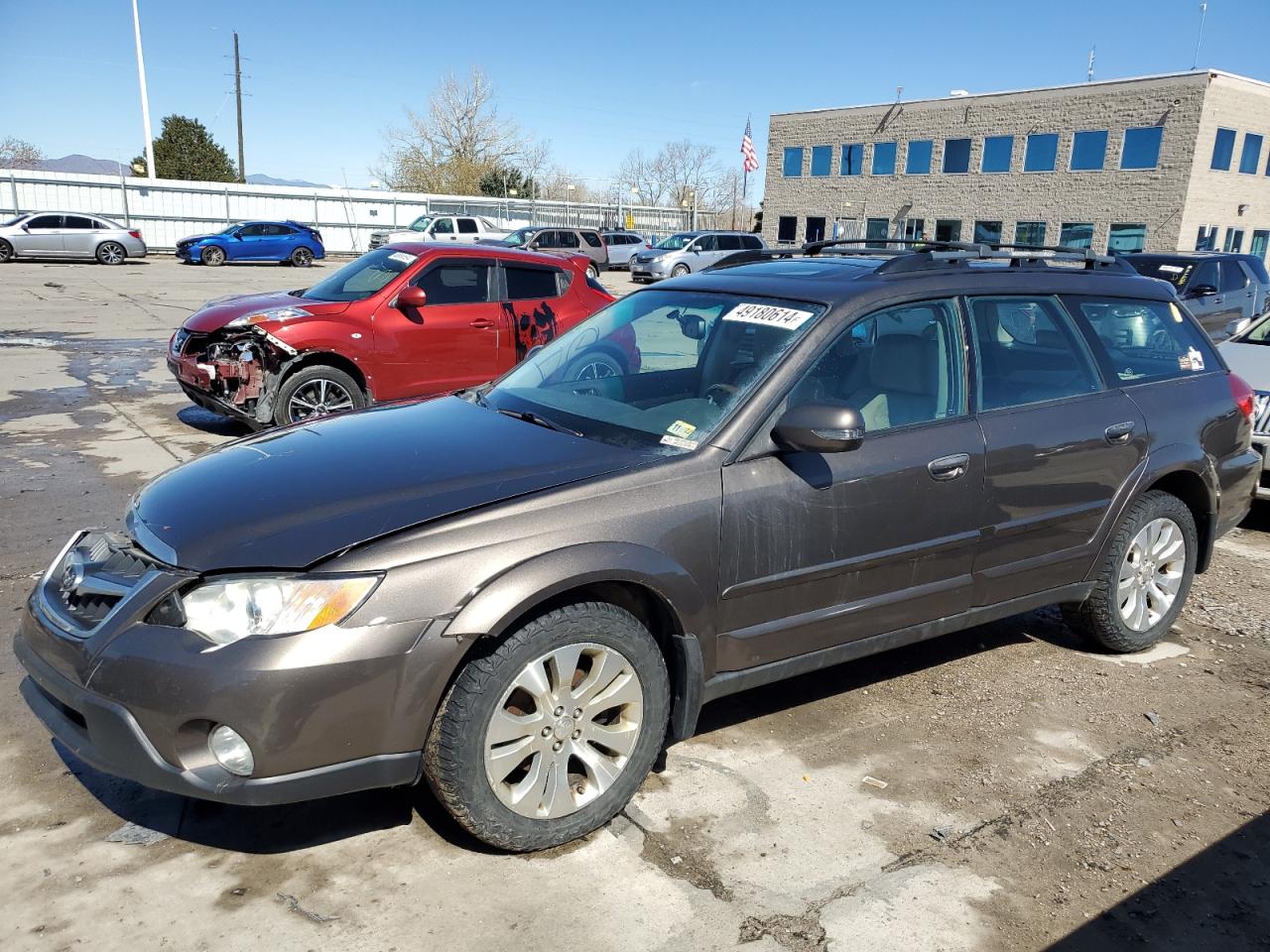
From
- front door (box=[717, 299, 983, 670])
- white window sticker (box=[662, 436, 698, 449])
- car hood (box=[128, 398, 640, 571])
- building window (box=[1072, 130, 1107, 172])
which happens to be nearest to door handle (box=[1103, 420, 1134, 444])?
front door (box=[717, 299, 983, 670])

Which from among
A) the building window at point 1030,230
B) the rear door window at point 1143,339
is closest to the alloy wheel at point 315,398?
the rear door window at point 1143,339

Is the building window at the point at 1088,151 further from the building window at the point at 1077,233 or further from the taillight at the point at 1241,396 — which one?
the taillight at the point at 1241,396

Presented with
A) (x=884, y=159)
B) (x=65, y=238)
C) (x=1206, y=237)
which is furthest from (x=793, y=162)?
(x=65, y=238)

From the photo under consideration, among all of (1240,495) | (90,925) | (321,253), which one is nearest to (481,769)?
(90,925)

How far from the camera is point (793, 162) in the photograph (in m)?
49.3

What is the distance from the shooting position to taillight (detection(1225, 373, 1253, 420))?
15.8 ft

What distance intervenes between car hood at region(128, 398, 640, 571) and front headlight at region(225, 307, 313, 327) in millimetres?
4628

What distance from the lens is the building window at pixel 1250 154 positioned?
36.8 metres

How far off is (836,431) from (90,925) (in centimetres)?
253

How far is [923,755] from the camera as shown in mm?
3668

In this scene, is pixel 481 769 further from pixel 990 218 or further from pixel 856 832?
pixel 990 218

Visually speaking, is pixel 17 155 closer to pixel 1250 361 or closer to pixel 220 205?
pixel 220 205

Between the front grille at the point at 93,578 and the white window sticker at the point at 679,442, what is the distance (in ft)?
5.29

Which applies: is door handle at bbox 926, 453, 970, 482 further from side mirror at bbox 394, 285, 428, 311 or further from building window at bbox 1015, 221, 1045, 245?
building window at bbox 1015, 221, 1045, 245
